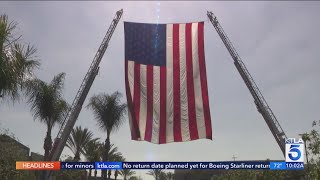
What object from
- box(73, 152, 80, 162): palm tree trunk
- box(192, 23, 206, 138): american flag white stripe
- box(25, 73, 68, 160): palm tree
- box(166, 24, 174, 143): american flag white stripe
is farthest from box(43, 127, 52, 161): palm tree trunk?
box(73, 152, 80, 162): palm tree trunk

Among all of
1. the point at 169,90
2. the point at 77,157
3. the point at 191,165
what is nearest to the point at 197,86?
the point at 169,90

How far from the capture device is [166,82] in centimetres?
2667

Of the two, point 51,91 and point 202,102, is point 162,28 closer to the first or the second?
point 202,102

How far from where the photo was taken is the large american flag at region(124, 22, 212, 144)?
25.4 m

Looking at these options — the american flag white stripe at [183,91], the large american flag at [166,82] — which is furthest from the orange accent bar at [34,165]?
the american flag white stripe at [183,91]

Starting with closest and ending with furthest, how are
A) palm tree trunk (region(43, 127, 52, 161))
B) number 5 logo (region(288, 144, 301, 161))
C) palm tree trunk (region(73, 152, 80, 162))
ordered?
number 5 logo (region(288, 144, 301, 161))
palm tree trunk (region(43, 127, 52, 161))
palm tree trunk (region(73, 152, 80, 162))

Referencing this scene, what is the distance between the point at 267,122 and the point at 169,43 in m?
22.9

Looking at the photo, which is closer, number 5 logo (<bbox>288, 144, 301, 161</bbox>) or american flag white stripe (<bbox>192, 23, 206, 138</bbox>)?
american flag white stripe (<bbox>192, 23, 206, 138</bbox>)

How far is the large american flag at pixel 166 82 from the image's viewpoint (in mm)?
25406

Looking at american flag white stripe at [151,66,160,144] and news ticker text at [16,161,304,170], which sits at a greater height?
american flag white stripe at [151,66,160,144]

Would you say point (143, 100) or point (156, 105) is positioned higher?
point (143, 100)

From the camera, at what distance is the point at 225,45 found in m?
48.1

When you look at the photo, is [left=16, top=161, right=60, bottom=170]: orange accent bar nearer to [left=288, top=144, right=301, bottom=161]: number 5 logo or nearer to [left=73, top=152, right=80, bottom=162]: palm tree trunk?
[left=288, top=144, right=301, bottom=161]: number 5 logo

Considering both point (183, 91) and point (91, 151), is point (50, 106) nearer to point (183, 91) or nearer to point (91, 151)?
point (183, 91)
